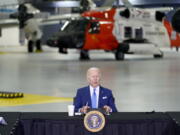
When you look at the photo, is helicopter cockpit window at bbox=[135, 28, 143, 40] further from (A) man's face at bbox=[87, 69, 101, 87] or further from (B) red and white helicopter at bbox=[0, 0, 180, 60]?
(A) man's face at bbox=[87, 69, 101, 87]

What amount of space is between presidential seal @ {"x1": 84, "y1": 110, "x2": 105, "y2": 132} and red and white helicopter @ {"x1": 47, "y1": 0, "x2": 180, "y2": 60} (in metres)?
25.6

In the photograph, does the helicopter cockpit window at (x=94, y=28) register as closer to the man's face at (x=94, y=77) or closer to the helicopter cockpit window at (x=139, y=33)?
the helicopter cockpit window at (x=139, y=33)

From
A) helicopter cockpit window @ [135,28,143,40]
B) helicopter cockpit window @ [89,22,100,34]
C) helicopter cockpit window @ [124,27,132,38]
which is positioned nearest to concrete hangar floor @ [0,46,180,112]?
helicopter cockpit window @ [89,22,100,34]

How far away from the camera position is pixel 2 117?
22.3 feet

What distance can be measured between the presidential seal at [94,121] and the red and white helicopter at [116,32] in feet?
84.0

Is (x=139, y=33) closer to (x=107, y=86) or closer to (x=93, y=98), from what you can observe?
(x=107, y=86)

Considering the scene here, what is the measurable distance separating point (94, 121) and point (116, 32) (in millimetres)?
27119

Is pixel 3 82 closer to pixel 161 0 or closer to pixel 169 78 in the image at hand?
pixel 169 78

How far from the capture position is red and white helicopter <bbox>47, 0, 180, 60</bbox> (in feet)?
105

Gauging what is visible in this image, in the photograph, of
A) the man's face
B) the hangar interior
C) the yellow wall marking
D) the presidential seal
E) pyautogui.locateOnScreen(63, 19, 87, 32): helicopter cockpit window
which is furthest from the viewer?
pyautogui.locateOnScreen(63, 19, 87, 32): helicopter cockpit window

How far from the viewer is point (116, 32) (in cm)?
3300

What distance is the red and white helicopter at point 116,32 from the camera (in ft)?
105

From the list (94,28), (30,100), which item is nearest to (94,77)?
(30,100)

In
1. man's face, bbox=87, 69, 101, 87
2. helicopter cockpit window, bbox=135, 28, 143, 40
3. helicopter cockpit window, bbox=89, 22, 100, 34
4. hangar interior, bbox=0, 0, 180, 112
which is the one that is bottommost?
hangar interior, bbox=0, 0, 180, 112
